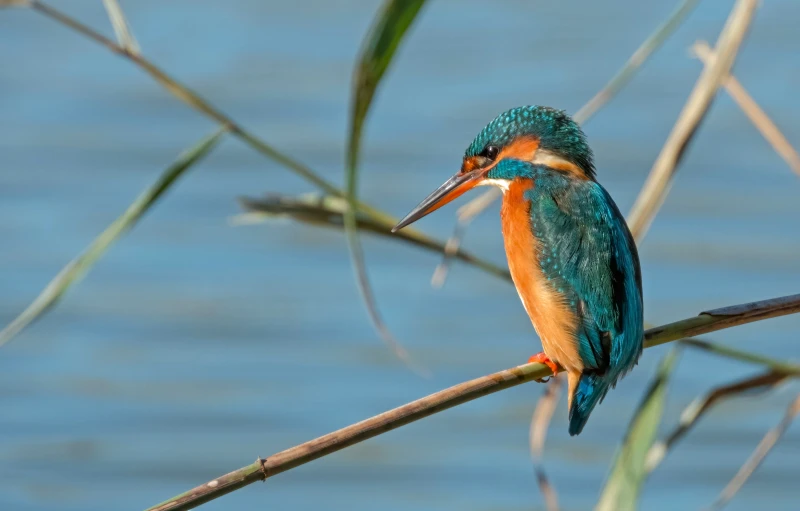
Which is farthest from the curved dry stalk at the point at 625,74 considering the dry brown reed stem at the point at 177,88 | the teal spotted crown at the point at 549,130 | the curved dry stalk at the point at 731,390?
the curved dry stalk at the point at 731,390

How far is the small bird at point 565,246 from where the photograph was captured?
2338 millimetres

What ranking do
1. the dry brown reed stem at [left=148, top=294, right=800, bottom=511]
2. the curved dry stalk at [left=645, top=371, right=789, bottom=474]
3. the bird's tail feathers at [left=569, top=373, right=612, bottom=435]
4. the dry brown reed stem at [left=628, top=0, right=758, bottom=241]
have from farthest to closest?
the curved dry stalk at [left=645, top=371, right=789, bottom=474] → the dry brown reed stem at [left=628, top=0, right=758, bottom=241] → the bird's tail feathers at [left=569, top=373, right=612, bottom=435] → the dry brown reed stem at [left=148, top=294, right=800, bottom=511]

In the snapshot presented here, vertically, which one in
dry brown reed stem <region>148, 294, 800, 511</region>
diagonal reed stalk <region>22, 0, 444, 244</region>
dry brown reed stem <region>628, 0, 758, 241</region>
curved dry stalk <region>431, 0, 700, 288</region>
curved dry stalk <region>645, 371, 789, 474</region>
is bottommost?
dry brown reed stem <region>148, 294, 800, 511</region>

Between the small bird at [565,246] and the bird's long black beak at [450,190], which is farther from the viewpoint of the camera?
the bird's long black beak at [450,190]

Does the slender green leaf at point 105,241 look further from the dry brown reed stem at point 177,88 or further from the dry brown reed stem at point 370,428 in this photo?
the dry brown reed stem at point 370,428

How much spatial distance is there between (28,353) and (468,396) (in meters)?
3.70

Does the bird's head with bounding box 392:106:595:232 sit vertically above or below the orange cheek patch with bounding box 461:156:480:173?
below

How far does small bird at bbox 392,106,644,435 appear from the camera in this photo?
2338 mm

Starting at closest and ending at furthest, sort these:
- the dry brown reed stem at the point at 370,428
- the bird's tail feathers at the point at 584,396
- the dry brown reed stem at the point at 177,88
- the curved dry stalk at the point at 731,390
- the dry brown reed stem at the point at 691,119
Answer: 1. the dry brown reed stem at the point at 370,428
2. the bird's tail feathers at the point at 584,396
3. the dry brown reed stem at the point at 177,88
4. the dry brown reed stem at the point at 691,119
5. the curved dry stalk at the point at 731,390

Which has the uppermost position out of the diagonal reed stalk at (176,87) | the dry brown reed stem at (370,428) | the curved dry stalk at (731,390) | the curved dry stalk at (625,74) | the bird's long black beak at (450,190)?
the diagonal reed stalk at (176,87)

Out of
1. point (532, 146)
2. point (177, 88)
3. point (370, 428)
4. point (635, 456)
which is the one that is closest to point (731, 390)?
point (635, 456)

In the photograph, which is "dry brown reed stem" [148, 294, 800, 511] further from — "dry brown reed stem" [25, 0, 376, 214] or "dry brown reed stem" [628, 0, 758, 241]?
"dry brown reed stem" [25, 0, 376, 214]

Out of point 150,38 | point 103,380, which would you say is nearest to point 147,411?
point 103,380

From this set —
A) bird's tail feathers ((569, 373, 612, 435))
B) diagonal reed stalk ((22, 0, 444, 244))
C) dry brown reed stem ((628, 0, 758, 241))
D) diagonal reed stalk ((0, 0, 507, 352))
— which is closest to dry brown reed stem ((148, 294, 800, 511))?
bird's tail feathers ((569, 373, 612, 435))
